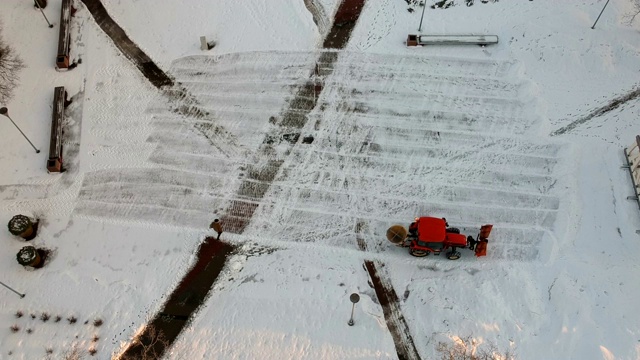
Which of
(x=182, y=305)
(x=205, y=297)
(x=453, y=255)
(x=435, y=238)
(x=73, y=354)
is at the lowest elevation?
(x=73, y=354)

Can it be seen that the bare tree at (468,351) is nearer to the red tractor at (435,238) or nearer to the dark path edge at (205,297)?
the dark path edge at (205,297)

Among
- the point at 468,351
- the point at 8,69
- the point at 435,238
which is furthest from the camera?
the point at 8,69

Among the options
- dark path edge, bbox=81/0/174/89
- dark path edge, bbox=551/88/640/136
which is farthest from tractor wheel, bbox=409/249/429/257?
A: dark path edge, bbox=81/0/174/89

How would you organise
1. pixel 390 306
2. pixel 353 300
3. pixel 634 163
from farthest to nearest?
pixel 634 163
pixel 390 306
pixel 353 300

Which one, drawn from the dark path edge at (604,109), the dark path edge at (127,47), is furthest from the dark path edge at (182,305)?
the dark path edge at (604,109)

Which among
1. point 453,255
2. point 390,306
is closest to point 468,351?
point 390,306

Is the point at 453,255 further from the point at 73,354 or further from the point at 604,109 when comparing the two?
the point at 73,354
